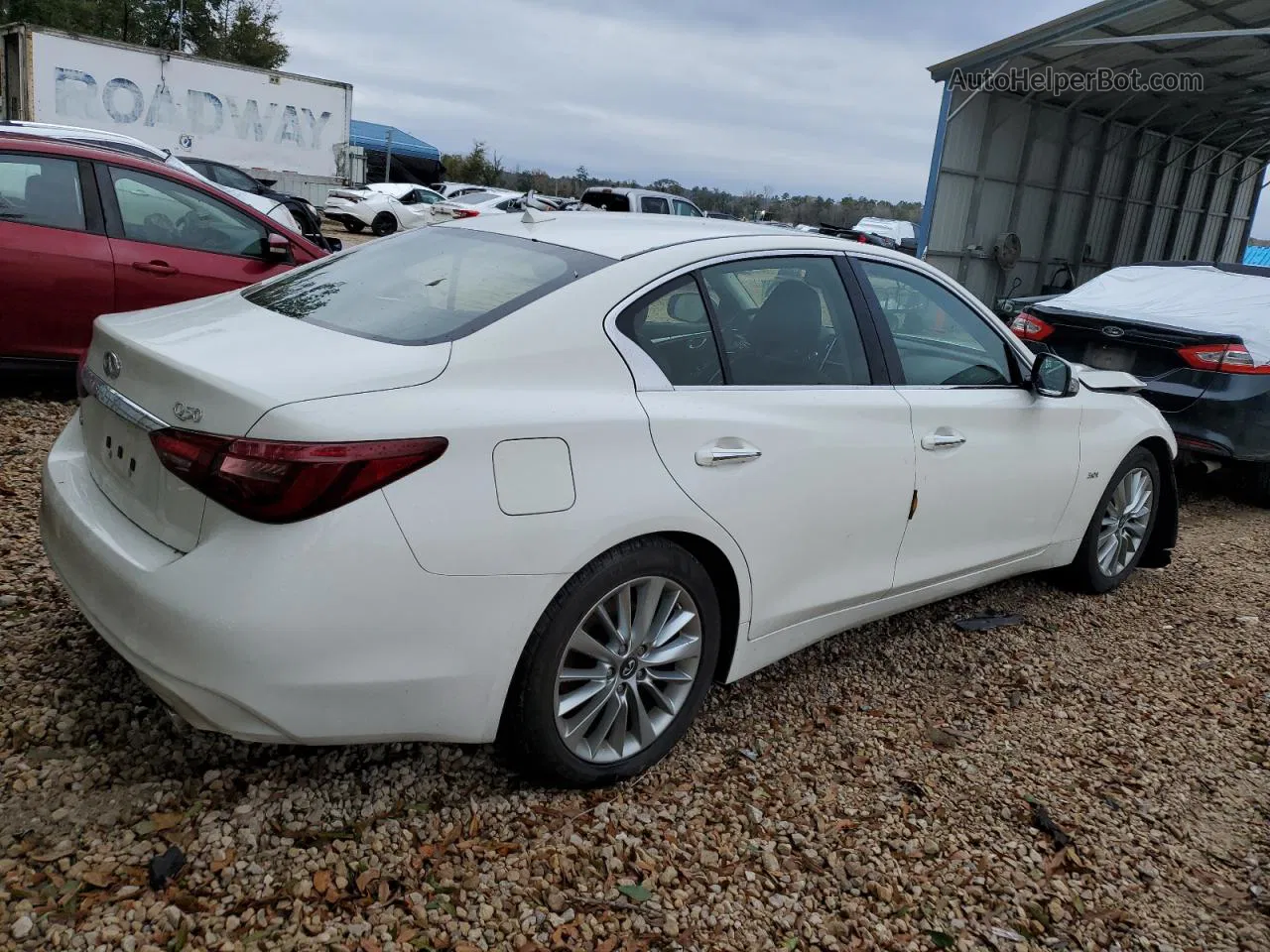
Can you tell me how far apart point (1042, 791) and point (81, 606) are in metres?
2.76

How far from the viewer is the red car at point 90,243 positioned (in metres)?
5.28

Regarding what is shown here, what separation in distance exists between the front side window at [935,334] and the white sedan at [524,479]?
16mm

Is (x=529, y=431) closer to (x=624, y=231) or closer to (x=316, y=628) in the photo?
(x=316, y=628)

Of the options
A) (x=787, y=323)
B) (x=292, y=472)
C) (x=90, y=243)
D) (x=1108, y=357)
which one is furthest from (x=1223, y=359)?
(x=90, y=243)

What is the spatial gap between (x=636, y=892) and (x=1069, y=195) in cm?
1731

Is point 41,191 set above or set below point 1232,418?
above

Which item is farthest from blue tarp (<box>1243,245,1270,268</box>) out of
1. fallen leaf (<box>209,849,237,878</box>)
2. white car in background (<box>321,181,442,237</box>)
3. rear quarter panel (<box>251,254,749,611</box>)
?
fallen leaf (<box>209,849,237,878</box>)

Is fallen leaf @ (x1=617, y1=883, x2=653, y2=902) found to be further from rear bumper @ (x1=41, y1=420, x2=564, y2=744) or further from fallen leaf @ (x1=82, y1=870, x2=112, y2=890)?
fallen leaf @ (x1=82, y1=870, x2=112, y2=890)

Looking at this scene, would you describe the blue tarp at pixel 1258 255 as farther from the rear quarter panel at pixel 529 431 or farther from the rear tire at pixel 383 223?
the rear quarter panel at pixel 529 431

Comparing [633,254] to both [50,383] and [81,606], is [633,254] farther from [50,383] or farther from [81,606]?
[50,383]

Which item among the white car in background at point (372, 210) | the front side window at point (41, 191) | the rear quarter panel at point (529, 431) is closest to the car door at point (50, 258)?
the front side window at point (41, 191)

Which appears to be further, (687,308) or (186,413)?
(687,308)

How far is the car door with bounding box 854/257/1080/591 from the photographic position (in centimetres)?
335

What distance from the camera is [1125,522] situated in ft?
15.0
